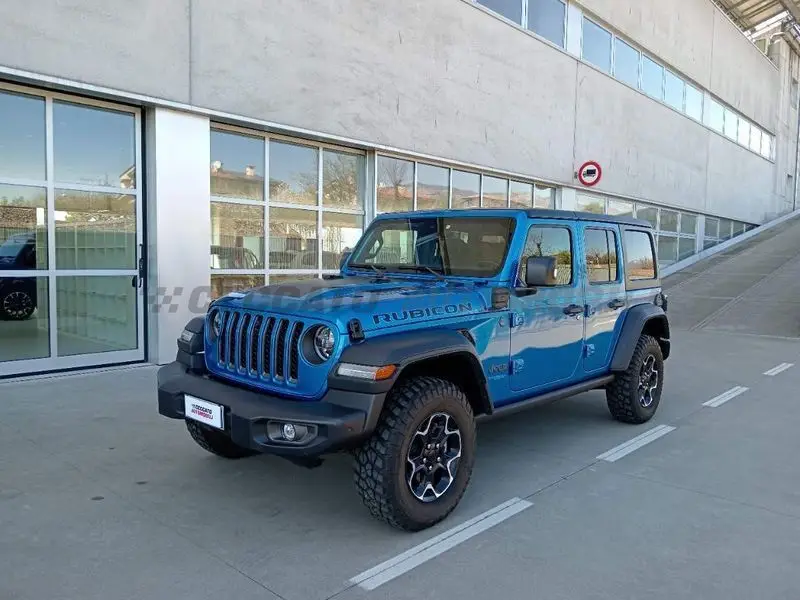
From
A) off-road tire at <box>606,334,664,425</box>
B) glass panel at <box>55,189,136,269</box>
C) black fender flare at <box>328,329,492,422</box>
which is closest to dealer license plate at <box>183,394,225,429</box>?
black fender flare at <box>328,329,492,422</box>

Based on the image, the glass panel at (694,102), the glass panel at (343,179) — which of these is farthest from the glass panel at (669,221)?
the glass panel at (343,179)

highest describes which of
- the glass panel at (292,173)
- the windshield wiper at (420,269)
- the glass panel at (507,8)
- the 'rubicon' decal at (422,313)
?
the glass panel at (507,8)

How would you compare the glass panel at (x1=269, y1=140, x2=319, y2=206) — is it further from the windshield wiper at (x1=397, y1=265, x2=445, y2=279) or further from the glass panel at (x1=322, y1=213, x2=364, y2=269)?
the windshield wiper at (x1=397, y1=265, x2=445, y2=279)

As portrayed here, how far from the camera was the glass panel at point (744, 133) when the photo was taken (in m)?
26.4

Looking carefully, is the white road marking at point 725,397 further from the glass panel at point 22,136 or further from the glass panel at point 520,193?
the glass panel at point 22,136

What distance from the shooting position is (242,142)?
850 cm

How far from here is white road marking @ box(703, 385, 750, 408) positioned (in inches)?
253

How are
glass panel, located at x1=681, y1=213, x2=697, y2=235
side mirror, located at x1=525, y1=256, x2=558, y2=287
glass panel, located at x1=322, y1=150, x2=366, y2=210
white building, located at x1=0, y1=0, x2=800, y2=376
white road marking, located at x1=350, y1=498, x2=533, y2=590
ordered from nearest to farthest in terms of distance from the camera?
white road marking, located at x1=350, y1=498, x2=533, y2=590 → side mirror, located at x1=525, y1=256, x2=558, y2=287 → white building, located at x1=0, y1=0, x2=800, y2=376 → glass panel, located at x1=322, y1=150, x2=366, y2=210 → glass panel, located at x1=681, y1=213, x2=697, y2=235

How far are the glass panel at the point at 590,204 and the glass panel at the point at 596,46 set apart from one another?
131 inches

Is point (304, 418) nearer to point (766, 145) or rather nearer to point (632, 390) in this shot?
point (632, 390)

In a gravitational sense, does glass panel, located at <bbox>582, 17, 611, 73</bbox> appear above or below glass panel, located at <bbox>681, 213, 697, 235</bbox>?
above

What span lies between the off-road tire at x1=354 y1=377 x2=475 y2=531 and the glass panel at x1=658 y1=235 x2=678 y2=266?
60.5 ft

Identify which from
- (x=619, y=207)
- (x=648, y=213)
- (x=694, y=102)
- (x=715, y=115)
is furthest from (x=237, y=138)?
(x=715, y=115)

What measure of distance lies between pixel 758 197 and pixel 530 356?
1193 inches
